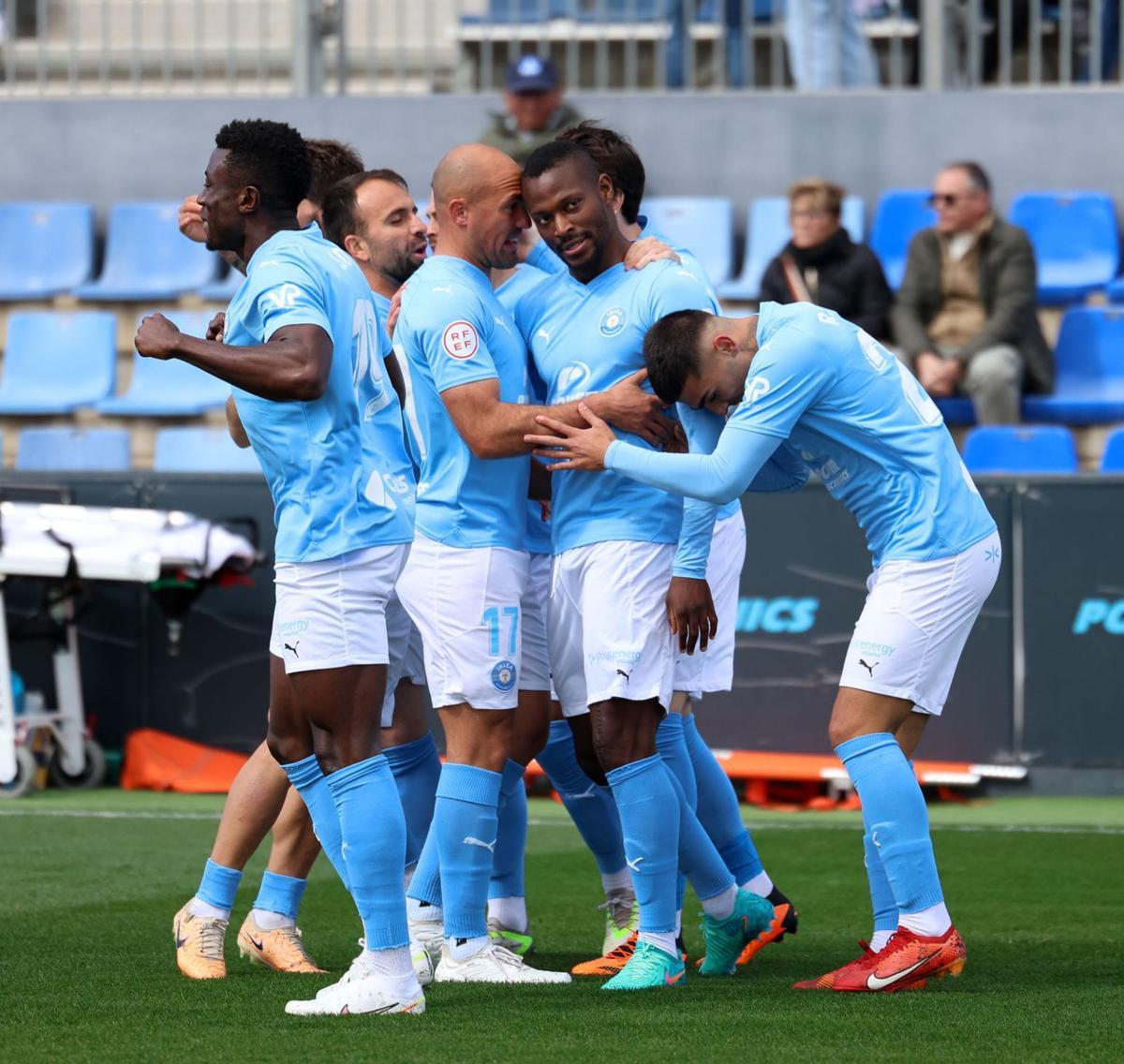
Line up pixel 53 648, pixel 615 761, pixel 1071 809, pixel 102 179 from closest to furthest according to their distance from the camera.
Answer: pixel 615 761 < pixel 1071 809 < pixel 53 648 < pixel 102 179

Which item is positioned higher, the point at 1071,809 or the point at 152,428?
the point at 152,428

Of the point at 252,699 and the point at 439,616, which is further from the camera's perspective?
the point at 252,699

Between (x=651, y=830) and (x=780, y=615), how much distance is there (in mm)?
4185

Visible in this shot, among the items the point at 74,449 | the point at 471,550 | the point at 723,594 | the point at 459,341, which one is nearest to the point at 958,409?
the point at 74,449

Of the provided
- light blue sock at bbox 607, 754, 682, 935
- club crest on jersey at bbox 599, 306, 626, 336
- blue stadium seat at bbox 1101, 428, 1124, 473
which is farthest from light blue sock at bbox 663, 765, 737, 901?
blue stadium seat at bbox 1101, 428, 1124, 473

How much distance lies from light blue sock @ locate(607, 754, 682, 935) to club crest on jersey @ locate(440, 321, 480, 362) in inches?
40.9

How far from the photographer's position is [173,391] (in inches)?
448

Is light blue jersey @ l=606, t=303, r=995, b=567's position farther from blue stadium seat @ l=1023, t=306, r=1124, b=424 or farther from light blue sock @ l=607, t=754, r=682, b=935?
blue stadium seat @ l=1023, t=306, r=1124, b=424

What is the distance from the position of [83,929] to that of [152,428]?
6205mm

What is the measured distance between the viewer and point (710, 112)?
12.0 m

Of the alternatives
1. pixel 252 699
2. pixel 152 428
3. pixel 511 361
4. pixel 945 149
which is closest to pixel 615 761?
pixel 511 361

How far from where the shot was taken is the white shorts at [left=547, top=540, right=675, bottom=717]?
4551 mm

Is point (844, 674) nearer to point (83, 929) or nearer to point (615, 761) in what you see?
point (615, 761)

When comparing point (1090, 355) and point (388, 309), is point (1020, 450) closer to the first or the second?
point (1090, 355)
